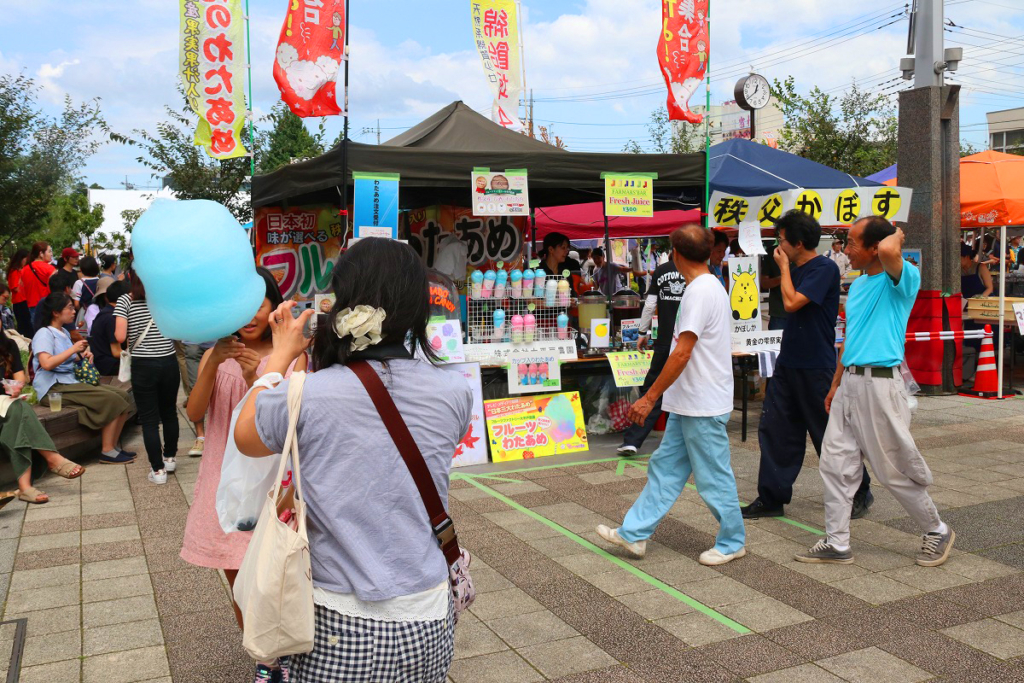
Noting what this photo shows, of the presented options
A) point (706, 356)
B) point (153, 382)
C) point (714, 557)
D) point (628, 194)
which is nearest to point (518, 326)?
point (628, 194)

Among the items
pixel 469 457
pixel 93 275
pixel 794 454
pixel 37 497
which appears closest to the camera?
pixel 794 454

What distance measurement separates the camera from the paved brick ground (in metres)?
3.68

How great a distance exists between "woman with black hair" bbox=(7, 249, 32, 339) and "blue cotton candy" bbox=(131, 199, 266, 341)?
11781 mm

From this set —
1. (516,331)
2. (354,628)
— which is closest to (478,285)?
(516,331)

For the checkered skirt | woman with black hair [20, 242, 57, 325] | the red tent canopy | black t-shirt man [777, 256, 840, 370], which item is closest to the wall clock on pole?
the red tent canopy

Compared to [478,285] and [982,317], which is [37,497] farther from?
[982,317]

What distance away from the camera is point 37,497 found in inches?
251

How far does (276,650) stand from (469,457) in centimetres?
544

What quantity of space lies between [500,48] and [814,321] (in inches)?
199

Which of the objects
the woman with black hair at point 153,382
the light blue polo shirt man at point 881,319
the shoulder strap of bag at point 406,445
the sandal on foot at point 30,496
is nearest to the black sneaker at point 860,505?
the light blue polo shirt man at point 881,319

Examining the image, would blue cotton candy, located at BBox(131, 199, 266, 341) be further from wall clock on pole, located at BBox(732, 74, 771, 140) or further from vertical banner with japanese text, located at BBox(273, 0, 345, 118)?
wall clock on pole, located at BBox(732, 74, 771, 140)

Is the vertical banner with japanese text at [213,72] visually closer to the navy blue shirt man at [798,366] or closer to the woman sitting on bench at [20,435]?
the woman sitting on bench at [20,435]

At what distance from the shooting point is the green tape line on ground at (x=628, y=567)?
415cm

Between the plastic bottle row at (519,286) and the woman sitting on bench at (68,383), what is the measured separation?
10.9 ft
